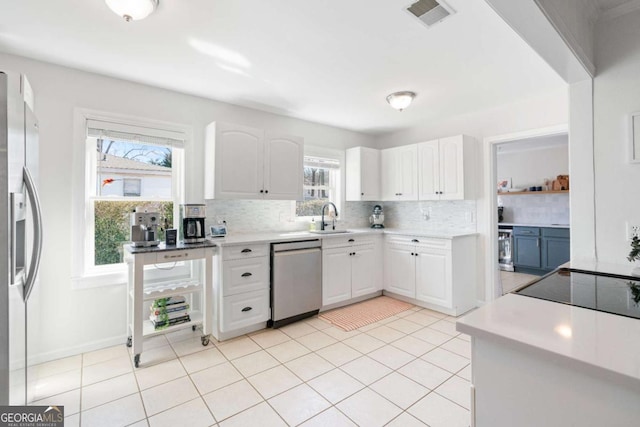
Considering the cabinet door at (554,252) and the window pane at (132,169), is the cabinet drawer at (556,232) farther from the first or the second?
the window pane at (132,169)

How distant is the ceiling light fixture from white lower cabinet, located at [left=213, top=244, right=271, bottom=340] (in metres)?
2.02

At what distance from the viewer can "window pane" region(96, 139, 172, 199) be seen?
9.12 feet

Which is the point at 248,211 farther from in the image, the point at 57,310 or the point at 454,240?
the point at 454,240

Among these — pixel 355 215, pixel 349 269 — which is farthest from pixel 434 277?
pixel 355 215

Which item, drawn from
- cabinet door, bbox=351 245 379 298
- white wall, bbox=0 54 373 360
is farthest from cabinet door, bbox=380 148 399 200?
white wall, bbox=0 54 373 360

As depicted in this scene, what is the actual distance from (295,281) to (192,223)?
120cm

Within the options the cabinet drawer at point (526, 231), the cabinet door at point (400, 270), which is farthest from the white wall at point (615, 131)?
the cabinet drawer at point (526, 231)

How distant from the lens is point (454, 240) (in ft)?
11.2

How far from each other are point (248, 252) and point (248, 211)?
764 mm

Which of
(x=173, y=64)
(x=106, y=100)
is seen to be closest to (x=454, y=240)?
(x=173, y=64)

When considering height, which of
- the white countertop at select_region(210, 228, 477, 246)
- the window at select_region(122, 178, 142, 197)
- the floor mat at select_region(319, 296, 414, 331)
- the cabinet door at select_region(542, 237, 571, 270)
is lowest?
the floor mat at select_region(319, 296, 414, 331)

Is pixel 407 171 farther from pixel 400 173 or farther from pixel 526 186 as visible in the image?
pixel 526 186

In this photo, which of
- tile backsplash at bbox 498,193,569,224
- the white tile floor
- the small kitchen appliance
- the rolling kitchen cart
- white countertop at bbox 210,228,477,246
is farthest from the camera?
tile backsplash at bbox 498,193,569,224

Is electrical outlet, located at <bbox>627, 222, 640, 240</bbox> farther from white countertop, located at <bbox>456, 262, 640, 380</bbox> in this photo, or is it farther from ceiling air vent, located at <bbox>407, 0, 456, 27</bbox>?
ceiling air vent, located at <bbox>407, 0, 456, 27</bbox>
